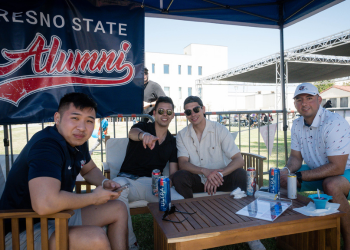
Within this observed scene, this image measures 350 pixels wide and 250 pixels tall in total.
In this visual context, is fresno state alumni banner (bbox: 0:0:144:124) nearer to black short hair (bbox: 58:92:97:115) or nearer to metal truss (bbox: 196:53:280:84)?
black short hair (bbox: 58:92:97:115)

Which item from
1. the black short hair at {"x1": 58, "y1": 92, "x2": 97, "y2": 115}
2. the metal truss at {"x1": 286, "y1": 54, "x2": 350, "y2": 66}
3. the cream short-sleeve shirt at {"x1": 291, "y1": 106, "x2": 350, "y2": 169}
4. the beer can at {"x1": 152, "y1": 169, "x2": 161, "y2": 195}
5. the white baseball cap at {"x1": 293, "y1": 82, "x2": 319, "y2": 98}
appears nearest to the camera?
the black short hair at {"x1": 58, "y1": 92, "x2": 97, "y2": 115}

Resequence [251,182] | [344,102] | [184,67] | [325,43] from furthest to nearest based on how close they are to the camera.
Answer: [184,67] < [344,102] < [325,43] < [251,182]

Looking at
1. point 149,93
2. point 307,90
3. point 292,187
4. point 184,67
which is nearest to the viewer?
point 292,187

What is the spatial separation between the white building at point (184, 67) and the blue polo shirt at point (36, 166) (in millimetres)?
34545

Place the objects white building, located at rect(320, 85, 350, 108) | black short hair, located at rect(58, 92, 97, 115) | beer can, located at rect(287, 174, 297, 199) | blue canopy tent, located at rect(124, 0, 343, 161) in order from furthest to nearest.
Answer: white building, located at rect(320, 85, 350, 108) < blue canopy tent, located at rect(124, 0, 343, 161) < beer can, located at rect(287, 174, 297, 199) < black short hair, located at rect(58, 92, 97, 115)

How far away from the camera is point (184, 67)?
39.8 metres

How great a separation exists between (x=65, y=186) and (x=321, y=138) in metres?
2.78

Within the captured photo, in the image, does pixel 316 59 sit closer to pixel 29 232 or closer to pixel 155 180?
pixel 155 180

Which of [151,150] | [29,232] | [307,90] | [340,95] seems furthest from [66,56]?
[340,95]

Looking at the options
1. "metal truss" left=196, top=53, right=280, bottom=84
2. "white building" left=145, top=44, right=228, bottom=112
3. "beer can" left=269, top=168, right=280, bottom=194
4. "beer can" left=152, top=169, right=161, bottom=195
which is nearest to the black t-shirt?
"beer can" left=152, top=169, right=161, bottom=195

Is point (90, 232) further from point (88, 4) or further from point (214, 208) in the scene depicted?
point (88, 4)

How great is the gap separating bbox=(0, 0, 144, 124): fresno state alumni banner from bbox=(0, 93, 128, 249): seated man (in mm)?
1684

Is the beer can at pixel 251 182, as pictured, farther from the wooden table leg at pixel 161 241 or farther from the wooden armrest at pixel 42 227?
the wooden armrest at pixel 42 227

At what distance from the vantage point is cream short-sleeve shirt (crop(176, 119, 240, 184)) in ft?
10.4
